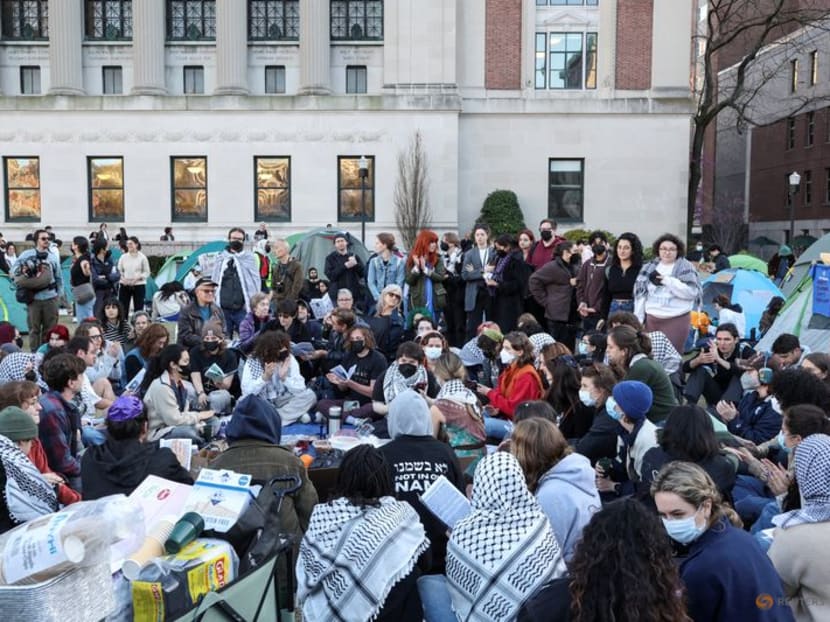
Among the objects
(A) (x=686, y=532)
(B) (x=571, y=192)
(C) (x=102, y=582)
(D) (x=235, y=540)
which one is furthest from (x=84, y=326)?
(B) (x=571, y=192)

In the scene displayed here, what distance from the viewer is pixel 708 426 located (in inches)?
188

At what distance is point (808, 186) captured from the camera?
144ft

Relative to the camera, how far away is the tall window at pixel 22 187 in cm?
3050

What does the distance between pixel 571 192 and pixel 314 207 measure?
964cm

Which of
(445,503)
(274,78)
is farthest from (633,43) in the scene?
(445,503)

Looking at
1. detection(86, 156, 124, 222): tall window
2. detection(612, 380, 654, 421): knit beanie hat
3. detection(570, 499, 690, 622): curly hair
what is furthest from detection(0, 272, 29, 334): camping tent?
detection(86, 156, 124, 222): tall window

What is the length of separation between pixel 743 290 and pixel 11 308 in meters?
13.7

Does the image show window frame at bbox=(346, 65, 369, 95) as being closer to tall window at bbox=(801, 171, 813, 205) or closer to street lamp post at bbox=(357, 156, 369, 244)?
street lamp post at bbox=(357, 156, 369, 244)

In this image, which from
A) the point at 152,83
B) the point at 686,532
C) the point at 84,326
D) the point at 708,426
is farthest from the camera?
the point at 152,83

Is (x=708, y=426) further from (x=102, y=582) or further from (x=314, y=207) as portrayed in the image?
(x=314, y=207)

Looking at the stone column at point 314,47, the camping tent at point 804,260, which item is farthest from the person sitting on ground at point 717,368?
the stone column at point 314,47

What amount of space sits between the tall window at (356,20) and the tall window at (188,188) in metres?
7.22

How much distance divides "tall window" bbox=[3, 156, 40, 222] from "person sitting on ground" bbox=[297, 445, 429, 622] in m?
30.1

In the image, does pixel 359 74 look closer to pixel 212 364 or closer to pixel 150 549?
pixel 212 364
